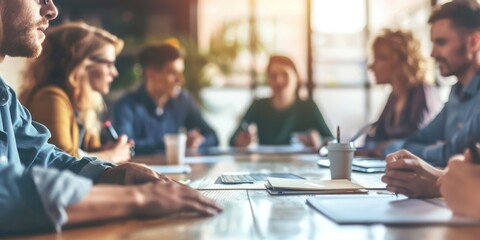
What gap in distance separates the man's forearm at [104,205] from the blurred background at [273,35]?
4454 millimetres

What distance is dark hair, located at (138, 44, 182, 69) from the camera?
3.63 m

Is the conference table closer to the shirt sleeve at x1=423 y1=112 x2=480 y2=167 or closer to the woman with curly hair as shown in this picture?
the shirt sleeve at x1=423 y1=112 x2=480 y2=167

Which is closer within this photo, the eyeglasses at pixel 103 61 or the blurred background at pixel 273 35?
the eyeglasses at pixel 103 61

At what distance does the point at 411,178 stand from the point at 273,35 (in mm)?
4602

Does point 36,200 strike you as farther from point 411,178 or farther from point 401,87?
point 401,87

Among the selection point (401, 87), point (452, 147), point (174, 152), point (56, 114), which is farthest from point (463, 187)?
point (401, 87)

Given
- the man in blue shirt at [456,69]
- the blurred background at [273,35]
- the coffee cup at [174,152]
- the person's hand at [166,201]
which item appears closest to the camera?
the person's hand at [166,201]

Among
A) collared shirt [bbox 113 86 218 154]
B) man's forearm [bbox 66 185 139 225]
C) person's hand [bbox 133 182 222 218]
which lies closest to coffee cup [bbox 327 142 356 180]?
person's hand [bbox 133 182 222 218]

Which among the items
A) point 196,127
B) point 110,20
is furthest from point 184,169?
point 110,20

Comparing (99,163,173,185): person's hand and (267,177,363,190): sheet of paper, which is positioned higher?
(99,163,173,185): person's hand

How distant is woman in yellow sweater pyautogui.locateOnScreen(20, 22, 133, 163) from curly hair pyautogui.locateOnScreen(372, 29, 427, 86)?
66.6 inches

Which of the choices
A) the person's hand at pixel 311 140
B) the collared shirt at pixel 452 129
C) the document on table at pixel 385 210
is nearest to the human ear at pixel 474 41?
the collared shirt at pixel 452 129

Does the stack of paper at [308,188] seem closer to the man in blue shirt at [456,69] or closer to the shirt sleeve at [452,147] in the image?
the shirt sleeve at [452,147]

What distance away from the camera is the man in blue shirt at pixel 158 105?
352 centimetres
